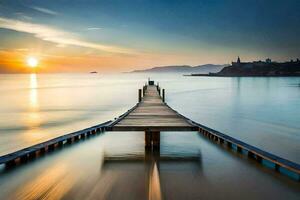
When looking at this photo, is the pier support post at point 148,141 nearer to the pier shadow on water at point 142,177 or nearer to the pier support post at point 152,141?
the pier support post at point 152,141

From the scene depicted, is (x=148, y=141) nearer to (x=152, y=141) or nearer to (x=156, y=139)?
(x=152, y=141)

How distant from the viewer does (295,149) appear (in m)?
14.2

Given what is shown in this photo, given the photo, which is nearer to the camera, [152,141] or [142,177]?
[142,177]

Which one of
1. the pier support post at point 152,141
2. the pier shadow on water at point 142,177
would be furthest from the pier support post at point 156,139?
the pier shadow on water at point 142,177

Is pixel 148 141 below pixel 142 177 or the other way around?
the other way around

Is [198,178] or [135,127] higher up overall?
[135,127]

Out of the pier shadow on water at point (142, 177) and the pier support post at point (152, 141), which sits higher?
the pier support post at point (152, 141)

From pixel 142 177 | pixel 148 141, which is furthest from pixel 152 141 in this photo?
pixel 142 177

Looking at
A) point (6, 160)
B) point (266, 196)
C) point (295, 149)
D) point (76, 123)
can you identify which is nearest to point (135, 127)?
point (6, 160)

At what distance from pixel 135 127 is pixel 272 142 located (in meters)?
9.32

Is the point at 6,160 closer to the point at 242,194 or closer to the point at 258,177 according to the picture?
the point at 242,194

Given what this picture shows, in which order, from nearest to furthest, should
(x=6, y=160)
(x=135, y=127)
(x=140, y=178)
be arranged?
1. (x=140, y=178)
2. (x=6, y=160)
3. (x=135, y=127)

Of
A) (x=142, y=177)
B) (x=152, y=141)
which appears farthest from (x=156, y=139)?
(x=142, y=177)

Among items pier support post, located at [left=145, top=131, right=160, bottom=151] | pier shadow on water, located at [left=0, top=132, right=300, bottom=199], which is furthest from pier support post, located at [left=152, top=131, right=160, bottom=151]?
pier shadow on water, located at [left=0, top=132, right=300, bottom=199]
